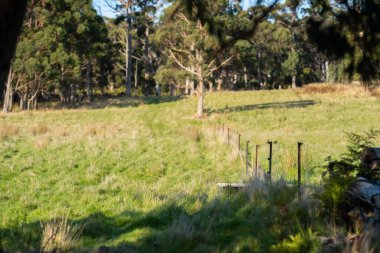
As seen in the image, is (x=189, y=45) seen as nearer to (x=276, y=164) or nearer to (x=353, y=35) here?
(x=276, y=164)

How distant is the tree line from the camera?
5551mm

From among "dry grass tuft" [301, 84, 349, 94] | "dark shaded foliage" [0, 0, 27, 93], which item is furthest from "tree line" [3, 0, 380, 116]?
"dark shaded foliage" [0, 0, 27, 93]

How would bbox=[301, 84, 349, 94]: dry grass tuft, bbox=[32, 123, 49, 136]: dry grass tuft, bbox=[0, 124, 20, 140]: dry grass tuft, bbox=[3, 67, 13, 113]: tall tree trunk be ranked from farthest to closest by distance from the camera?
bbox=[301, 84, 349, 94]: dry grass tuft
bbox=[3, 67, 13, 113]: tall tree trunk
bbox=[32, 123, 49, 136]: dry grass tuft
bbox=[0, 124, 20, 140]: dry grass tuft

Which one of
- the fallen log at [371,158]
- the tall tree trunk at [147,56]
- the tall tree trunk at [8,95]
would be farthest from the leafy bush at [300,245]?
the tall tree trunk at [147,56]

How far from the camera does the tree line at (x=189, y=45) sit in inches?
219

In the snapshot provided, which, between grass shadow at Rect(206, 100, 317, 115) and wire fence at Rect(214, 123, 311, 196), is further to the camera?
grass shadow at Rect(206, 100, 317, 115)

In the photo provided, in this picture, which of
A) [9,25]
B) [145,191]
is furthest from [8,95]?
[9,25]

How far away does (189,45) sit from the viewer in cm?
3381

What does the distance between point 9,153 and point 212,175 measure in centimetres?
777

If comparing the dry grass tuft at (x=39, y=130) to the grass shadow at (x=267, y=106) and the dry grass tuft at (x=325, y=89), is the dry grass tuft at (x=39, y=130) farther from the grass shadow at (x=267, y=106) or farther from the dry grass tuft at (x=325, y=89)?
the dry grass tuft at (x=325, y=89)

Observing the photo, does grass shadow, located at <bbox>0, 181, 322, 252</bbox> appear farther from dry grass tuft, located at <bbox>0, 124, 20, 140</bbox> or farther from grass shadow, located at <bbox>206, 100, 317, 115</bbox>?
grass shadow, located at <bbox>206, 100, 317, 115</bbox>

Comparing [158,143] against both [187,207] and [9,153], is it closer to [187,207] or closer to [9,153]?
[9,153]

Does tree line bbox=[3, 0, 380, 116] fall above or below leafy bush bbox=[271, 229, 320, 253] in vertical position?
above

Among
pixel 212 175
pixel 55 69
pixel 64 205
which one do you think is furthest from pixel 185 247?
pixel 55 69
